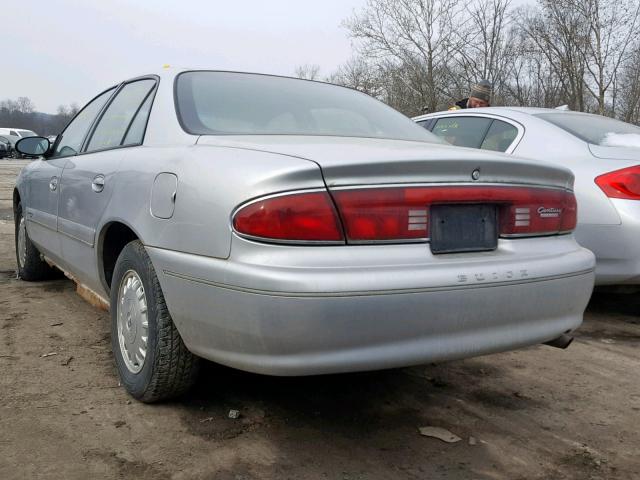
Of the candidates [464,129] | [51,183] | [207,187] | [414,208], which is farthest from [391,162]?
[464,129]

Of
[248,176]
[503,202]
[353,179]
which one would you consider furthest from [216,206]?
[503,202]

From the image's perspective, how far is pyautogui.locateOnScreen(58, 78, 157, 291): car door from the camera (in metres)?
2.94

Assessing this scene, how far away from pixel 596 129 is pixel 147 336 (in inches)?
139

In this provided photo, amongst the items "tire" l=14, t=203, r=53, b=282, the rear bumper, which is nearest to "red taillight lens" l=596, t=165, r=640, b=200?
the rear bumper

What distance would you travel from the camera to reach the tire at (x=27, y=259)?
15.6 feet

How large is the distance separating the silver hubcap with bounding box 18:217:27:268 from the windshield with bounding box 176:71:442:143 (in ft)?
8.73

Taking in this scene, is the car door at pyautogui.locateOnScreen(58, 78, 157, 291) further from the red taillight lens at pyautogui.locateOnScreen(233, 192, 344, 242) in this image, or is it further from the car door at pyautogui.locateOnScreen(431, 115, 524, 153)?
the car door at pyautogui.locateOnScreen(431, 115, 524, 153)

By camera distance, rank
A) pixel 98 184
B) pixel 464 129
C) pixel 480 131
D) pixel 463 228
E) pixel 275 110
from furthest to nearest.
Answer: pixel 464 129
pixel 480 131
pixel 98 184
pixel 275 110
pixel 463 228

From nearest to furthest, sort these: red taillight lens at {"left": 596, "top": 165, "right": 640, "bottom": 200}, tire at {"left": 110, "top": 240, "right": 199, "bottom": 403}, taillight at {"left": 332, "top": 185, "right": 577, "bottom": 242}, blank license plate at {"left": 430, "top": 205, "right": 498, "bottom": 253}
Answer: taillight at {"left": 332, "top": 185, "right": 577, "bottom": 242}
blank license plate at {"left": 430, "top": 205, "right": 498, "bottom": 253}
tire at {"left": 110, "top": 240, "right": 199, "bottom": 403}
red taillight lens at {"left": 596, "top": 165, "right": 640, "bottom": 200}

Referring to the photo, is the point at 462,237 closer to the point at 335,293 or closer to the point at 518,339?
the point at 518,339

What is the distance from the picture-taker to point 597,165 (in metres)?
3.85

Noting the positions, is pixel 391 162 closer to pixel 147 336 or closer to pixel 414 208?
pixel 414 208

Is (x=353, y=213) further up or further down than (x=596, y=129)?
further down

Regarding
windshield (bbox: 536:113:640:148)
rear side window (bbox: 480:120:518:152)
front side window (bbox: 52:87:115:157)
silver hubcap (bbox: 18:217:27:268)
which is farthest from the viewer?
silver hubcap (bbox: 18:217:27:268)
